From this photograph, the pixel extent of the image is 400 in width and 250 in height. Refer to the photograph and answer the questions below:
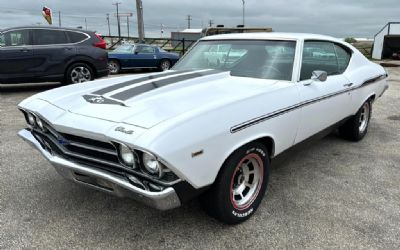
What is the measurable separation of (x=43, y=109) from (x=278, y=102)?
196 centimetres

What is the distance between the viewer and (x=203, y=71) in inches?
145

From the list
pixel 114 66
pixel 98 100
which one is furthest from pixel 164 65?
pixel 98 100

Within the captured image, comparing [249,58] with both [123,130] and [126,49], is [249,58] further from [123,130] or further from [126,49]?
[126,49]

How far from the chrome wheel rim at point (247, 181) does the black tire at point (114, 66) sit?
→ 1164cm

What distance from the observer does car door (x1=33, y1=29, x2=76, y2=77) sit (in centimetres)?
851

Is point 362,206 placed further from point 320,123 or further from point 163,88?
point 163,88

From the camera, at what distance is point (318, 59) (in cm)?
406

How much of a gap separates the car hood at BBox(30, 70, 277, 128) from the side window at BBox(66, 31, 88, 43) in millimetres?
5992

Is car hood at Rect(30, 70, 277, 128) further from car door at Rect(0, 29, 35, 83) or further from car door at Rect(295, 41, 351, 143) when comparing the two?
car door at Rect(0, 29, 35, 83)

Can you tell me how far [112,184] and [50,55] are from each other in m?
7.20

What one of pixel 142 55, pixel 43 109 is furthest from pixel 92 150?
pixel 142 55

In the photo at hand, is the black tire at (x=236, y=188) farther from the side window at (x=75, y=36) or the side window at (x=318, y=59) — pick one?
the side window at (x=75, y=36)

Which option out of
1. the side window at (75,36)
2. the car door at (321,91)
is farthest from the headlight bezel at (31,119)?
the side window at (75,36)

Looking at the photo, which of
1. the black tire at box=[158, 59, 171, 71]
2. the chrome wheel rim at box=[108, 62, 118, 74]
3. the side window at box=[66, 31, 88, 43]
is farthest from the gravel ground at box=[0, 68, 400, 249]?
the black tire at box=[158, 59, 171, 71]
